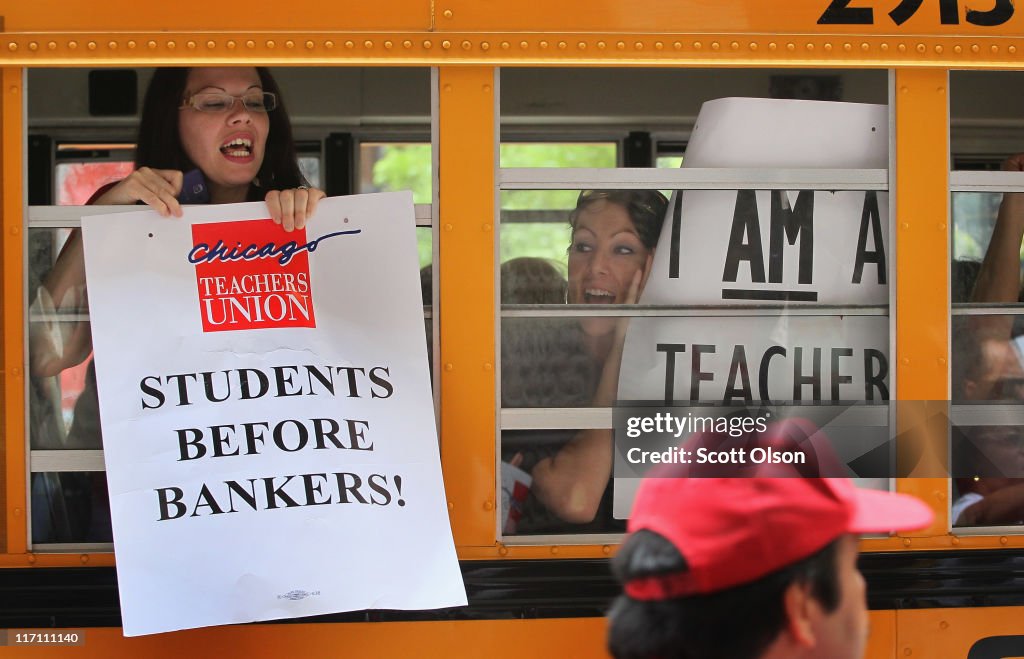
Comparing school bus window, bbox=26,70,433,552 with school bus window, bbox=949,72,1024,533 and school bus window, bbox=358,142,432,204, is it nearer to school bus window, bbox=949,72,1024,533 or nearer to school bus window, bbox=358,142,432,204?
school bus window, bbox=358,142,432,204

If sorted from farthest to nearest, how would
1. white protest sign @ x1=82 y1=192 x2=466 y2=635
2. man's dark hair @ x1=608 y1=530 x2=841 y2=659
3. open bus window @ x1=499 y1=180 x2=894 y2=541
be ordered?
open bus window @ x1=499 y1=180 x2=894 y2=541, white protest sign @ x1=82 y1=192 x2=466 y2=635, man's dark hair @ x1=608 y1=530 x2=841 y2=659

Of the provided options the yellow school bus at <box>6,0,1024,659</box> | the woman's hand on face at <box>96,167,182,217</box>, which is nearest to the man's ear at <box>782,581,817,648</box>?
the yellow school bus at <box>6,0,1024,659</box>

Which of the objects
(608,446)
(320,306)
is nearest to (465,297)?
(320,306)

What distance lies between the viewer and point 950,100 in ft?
7.95

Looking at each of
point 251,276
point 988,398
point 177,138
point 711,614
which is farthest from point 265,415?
point 988,398

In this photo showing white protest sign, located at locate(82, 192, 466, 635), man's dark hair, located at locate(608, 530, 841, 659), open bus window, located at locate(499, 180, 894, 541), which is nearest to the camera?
man's dark hair, located at locate(608, 530, 841, 659)

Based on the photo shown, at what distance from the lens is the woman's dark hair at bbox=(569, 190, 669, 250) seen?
2.37m

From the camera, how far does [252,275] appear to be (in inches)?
89.3

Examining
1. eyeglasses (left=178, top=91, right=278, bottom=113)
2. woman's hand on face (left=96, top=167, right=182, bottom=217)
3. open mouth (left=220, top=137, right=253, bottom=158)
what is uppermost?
eyeglasses (left=178, top=91, right=278, bottom=113)

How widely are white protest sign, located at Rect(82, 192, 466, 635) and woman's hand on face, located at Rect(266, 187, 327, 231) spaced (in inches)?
→ 0.9

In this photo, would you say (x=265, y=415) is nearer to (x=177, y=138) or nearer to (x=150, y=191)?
(x=150, y=191)

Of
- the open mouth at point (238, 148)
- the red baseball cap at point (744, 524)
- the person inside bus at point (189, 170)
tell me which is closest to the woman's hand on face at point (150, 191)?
the person inside bus at point (189, 170)

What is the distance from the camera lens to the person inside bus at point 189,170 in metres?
2.27

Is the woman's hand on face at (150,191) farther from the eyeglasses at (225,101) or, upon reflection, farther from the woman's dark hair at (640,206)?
the woman's dark hair at (640,206)
